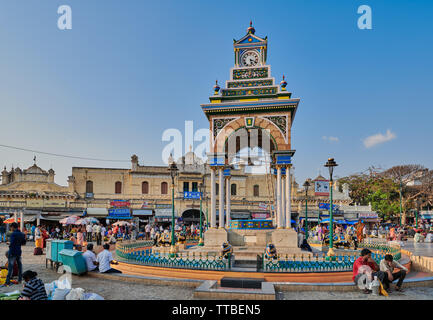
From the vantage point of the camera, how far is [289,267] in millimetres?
10367

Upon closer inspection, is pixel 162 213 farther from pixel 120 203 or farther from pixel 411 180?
pixel 411 180

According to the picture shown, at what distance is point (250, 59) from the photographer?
1739cm

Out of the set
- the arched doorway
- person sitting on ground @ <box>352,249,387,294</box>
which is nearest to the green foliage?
the arched doorway

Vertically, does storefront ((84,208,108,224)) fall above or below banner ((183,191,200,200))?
below

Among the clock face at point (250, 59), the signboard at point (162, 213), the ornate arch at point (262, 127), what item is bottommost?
the signboard at point (162, 213)

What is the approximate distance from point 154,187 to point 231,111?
26486 millimetres

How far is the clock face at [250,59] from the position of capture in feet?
56.8

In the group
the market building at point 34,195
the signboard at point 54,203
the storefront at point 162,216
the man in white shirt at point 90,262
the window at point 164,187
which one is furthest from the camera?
the window at point 164,187

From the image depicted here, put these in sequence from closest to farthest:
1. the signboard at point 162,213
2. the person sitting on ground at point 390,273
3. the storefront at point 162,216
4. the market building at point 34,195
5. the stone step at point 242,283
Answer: the stone step at point 242,283 < the person sitting on ground at point 390,273 < the market building at point 34,195 < the storefront at point 162,216 < the signboard at point 162,213

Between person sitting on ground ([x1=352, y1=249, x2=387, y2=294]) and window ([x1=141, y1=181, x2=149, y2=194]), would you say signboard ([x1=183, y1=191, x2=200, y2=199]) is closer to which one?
window ([x1=141, y1=181, x2=149, y2=194])

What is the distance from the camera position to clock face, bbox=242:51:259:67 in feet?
56.8

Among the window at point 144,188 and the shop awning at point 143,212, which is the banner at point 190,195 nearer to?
the shop awning at point 143,212

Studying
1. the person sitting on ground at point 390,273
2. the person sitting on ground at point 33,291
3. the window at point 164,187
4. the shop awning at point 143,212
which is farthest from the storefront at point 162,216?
the person sitting on ground at point 33,291
